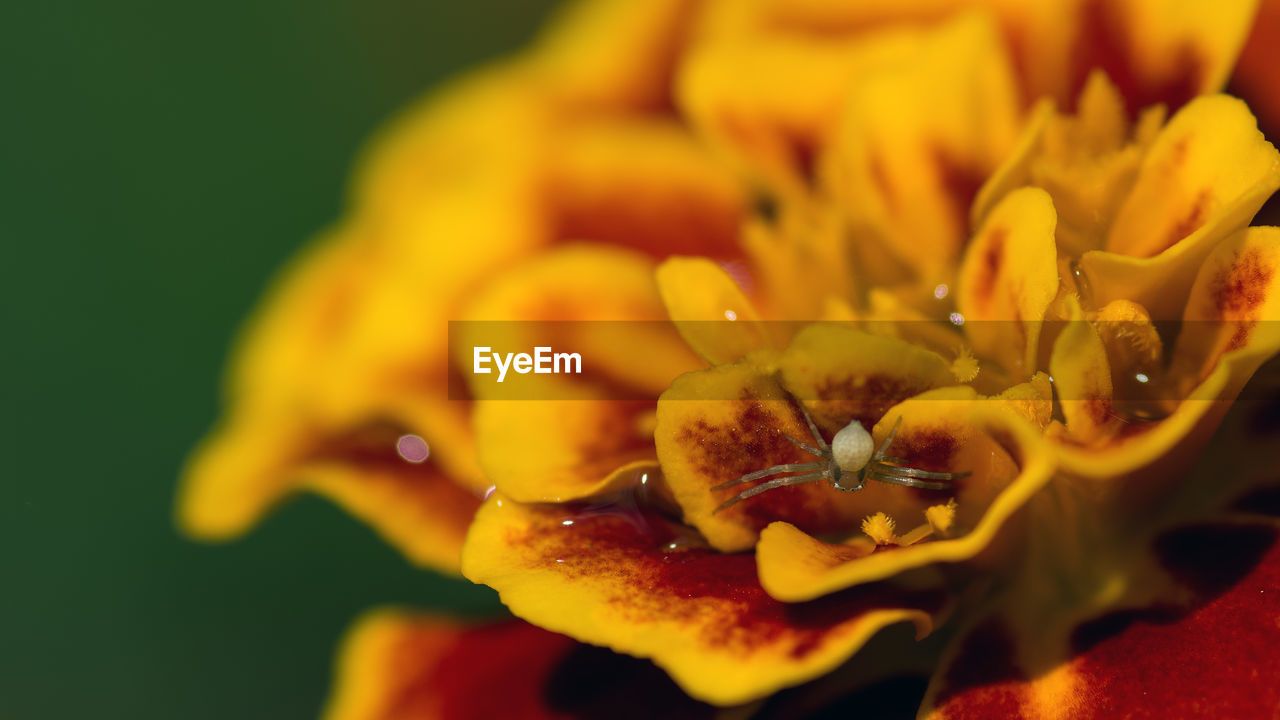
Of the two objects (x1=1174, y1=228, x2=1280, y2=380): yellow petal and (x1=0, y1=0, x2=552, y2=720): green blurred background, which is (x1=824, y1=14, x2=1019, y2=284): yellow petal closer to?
(x1=1174, y1=228, x2=1280, y2=380): yellow petal

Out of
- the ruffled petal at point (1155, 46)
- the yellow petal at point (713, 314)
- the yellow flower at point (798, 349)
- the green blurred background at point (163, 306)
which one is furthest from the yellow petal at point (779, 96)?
the green blurred background at point (163, 306)

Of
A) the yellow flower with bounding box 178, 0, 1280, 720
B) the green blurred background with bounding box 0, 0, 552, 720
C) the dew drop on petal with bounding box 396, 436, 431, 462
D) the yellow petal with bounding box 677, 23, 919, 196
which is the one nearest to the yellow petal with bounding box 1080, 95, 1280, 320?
the yellow flower with bounding box 178, 0, 1280, 720

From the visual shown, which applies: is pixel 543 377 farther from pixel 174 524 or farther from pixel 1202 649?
pixel 174 524

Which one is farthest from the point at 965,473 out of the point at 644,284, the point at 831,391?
the point at 644,284

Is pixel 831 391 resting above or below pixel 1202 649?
above

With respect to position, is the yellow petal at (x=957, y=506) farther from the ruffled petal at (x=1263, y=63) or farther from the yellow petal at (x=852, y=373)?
the ruffled petal at (x=1263, y=63)

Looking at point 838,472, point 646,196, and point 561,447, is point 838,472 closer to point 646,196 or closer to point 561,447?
point 561,447

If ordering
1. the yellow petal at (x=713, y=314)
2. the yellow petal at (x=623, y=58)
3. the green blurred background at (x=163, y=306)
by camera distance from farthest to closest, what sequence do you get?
the green blurred background at (x=163, y=306)
the yellow petal at (x=623, y=58)
the yellow petal at (x=713, y=314)
